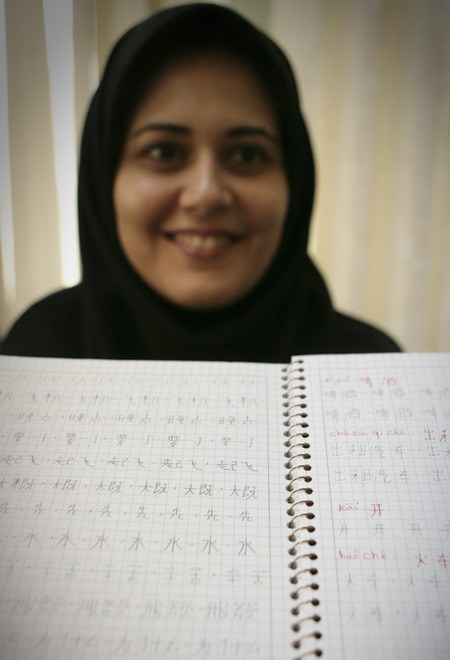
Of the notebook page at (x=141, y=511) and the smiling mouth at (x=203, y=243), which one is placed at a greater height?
the smiling mouth at (x=203, y=243)

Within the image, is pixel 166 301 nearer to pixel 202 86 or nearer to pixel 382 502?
pixel 202 86

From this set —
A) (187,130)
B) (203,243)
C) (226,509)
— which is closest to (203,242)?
(203,243)

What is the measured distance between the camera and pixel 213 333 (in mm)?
688

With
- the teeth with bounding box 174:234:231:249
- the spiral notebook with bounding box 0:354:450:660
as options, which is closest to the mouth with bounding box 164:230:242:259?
the teeth with bounding box 174:234:231:249

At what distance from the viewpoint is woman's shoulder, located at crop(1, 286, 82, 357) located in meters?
0.74

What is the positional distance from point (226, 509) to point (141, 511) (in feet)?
0.21

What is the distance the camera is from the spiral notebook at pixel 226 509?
34cm

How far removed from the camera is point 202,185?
0.64 m

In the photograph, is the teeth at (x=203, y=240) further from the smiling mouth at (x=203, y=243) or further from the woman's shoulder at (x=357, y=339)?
the woman's shoulder at (x=357, y=339)

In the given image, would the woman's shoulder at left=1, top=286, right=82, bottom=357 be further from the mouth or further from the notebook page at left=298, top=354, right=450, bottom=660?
the notebook page at left=298, top=354, right=450, bottom=660

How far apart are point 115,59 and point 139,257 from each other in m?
0.25

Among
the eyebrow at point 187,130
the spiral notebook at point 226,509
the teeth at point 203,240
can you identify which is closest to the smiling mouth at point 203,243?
the teeth at point 203,240

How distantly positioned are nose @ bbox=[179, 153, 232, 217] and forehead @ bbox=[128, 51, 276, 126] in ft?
0.19

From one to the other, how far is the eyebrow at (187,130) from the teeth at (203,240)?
12cm
